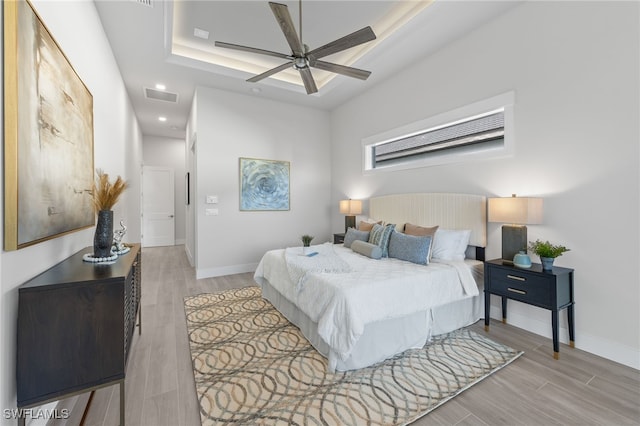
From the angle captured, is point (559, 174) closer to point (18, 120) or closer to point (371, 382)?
point (371, 382)

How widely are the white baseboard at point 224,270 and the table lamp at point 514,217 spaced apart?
3874 mm

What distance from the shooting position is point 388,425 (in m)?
1.53

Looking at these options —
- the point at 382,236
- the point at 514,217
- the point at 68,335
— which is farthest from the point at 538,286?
the point at 68,335

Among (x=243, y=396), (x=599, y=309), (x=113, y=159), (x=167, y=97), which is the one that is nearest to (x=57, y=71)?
(x=113, y=159)

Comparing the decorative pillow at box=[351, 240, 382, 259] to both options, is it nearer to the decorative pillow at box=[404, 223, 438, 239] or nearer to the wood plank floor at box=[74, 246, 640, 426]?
the decorative pillow at box=[404, 223, 438, 239]

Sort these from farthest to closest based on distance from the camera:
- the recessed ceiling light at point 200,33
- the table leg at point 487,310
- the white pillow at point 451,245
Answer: the recessed ceiling light at point 200,33, the white pillow at point 451,245, the table leg at point 487,310

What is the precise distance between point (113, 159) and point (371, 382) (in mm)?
3913

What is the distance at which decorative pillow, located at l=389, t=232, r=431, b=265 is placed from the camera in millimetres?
2820

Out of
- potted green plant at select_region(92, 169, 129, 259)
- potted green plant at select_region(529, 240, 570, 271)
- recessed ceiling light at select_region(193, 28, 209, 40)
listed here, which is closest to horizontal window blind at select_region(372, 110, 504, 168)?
potted green plant at select_region(529, 240, 570, 271)

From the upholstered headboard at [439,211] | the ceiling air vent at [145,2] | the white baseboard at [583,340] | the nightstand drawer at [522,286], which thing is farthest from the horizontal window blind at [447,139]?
the ceiling air vent at [145,2]

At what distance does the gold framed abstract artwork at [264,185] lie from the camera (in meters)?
4.85

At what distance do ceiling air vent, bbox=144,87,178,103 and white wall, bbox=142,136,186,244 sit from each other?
325cm

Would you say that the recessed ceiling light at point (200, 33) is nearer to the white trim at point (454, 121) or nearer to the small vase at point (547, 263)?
the white trim at point (454, 121)

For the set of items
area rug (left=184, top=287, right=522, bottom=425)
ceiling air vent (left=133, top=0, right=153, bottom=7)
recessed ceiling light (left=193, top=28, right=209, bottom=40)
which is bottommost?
area rug (left=184, top=287, right=522, bottom=425)
